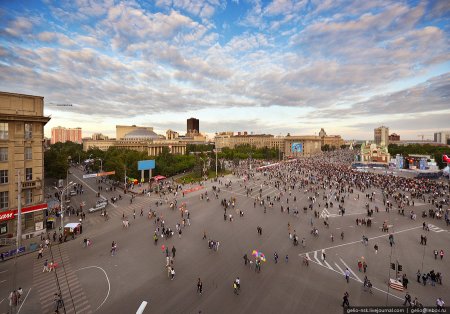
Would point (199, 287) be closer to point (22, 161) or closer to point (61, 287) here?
point (61, 287)

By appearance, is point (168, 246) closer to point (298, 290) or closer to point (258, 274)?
point (258, 274)

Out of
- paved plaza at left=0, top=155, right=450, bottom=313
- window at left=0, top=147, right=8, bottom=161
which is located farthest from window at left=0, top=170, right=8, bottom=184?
paved plaza at left=0, top=155, right=450, bottom=313

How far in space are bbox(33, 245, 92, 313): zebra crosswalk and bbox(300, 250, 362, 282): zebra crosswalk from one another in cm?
1689

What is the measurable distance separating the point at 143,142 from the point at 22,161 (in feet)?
333

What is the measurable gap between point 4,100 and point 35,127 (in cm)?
377

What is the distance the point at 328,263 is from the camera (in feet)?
68.0

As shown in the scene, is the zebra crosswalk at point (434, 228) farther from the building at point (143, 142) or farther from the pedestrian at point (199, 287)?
the building at point (143, 142)

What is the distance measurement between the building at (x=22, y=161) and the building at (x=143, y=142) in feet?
221

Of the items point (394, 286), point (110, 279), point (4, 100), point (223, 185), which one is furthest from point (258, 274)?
point (223, 185)

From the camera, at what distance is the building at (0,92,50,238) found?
2614 centimetres

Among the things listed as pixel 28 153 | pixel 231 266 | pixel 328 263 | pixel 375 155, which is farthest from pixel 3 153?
pixel 375 155

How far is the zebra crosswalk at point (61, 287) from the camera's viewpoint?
15.2 metres

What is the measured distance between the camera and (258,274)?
744 inches

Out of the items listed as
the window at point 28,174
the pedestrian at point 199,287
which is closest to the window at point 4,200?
the window at point 28,174
